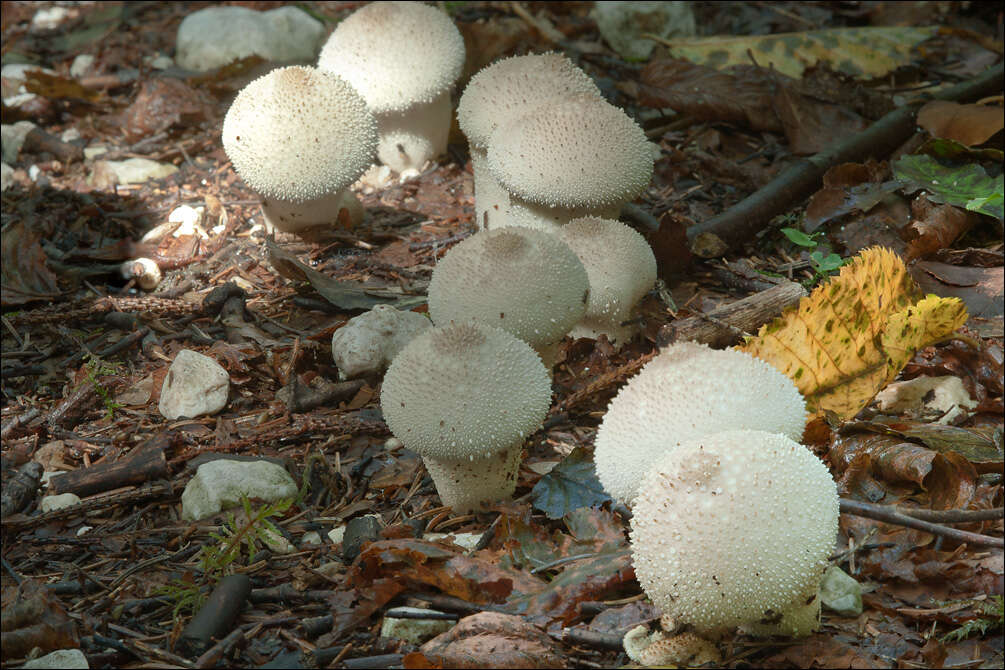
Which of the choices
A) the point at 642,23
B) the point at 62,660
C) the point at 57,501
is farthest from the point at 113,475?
the point at 642,23

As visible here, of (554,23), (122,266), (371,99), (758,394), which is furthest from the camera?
(554,23)

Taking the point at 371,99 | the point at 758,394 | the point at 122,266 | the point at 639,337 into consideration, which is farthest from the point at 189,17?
the point at 758,394

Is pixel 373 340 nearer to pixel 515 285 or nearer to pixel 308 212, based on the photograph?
pixel 515 285

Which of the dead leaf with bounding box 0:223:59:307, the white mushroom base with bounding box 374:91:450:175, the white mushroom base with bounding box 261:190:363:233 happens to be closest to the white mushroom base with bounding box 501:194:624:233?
the white mushroom base with bounding box 261:190:363:233

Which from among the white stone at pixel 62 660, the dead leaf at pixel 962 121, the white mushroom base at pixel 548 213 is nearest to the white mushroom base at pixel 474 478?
the white stone at pixel 62 660

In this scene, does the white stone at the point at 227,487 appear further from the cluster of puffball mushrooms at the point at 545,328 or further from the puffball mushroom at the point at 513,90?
the puffball mushroom at the point at 513,90

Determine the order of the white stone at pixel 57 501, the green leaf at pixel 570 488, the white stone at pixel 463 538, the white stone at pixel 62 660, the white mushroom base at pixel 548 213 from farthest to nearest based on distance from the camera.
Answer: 1. the white mushroom base at pixel 548 213
2. the white stone at pixel 57 501
3. the green leaf at pixel 570 488
4. the white stone at pixel 463 538
5. the white stone at pixel 62 660

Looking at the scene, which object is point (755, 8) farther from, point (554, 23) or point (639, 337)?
point (639, 337)

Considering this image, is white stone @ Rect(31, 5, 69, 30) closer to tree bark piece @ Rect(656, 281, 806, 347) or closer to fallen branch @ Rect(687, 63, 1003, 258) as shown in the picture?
fallen branch @ Rect(687, 63, 1003, 258)
